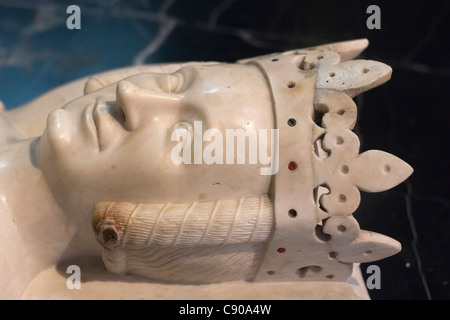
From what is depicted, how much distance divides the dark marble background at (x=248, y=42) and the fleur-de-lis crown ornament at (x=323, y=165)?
1217mm

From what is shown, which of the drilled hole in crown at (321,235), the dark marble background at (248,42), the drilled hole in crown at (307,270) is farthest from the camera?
the dark marble background at (248,42)

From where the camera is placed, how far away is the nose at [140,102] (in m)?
1.73

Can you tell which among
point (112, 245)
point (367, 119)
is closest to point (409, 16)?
point (367, 119)

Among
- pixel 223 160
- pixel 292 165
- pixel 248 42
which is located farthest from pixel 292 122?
pixel 248 42

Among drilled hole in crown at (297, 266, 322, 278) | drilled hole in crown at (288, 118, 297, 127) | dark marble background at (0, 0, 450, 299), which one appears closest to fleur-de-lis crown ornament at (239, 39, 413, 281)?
drilled hole in crown at (288, 118, 297, 127)

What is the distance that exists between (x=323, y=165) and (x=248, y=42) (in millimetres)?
1966

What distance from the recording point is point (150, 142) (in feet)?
5.75

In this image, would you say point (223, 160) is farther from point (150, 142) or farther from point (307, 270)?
point (307, 270)

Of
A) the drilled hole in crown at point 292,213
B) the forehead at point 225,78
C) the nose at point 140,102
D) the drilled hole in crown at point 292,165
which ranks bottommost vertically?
the drilled hole in crown at point 292,213

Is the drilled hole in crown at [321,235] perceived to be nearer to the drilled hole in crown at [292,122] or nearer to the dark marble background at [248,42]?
the drilled hole in crown at [292,122]

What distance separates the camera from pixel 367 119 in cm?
315

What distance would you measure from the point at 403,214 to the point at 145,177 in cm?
150

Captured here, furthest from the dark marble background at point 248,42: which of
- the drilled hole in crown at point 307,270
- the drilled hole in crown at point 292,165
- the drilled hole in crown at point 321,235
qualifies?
the drilled hole in crown at point 292,165

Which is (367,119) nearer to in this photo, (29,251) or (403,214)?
(403,214)
